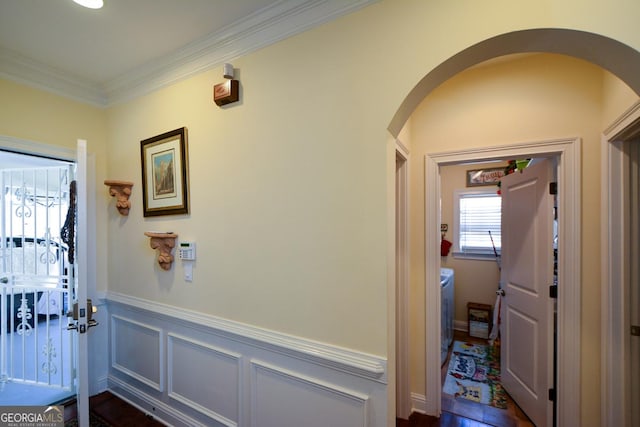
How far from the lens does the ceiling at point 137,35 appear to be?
1476 millimetres

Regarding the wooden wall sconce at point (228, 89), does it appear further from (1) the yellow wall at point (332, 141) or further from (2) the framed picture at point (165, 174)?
(2) the framed picture at point (165, 174)

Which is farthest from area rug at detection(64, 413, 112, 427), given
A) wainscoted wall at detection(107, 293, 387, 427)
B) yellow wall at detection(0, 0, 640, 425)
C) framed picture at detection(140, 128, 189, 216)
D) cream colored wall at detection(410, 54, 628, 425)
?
cream colored wall at detection(410, 54, 628, 425)

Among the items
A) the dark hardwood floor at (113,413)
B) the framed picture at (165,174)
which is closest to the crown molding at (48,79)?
the framed picture at (165,174)

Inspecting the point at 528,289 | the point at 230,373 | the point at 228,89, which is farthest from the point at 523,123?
the point at 230,373

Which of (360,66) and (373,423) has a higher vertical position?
(360,66)

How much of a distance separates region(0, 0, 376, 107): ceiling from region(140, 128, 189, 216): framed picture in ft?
Result: 1.45

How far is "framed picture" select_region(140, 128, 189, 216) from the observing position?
1.97 m

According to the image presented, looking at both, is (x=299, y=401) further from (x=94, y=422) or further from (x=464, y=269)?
(x=464, y=269)

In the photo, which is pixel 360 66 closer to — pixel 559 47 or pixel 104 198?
pixel 559 47

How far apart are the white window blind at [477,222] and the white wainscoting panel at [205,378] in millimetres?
3490

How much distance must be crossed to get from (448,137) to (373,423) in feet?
6.27

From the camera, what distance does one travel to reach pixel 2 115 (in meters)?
1.99

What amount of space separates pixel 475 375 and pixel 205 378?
8.31 feet

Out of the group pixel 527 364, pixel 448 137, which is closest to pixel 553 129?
pixel 448 137
